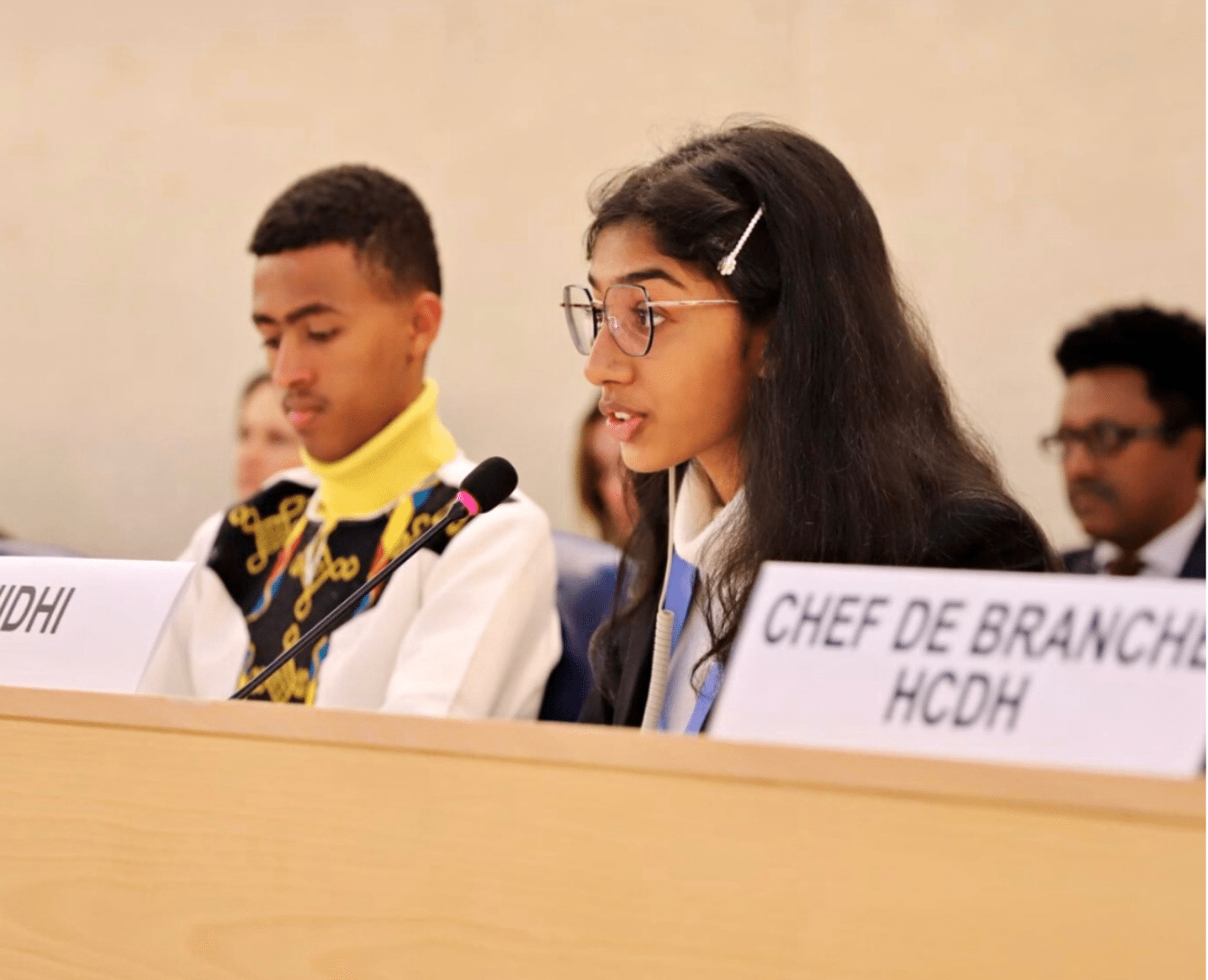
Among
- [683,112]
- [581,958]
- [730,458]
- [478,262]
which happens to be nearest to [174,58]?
[478,262]

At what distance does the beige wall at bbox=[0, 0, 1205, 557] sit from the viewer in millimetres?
3092

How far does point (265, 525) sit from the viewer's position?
1925 millimetres

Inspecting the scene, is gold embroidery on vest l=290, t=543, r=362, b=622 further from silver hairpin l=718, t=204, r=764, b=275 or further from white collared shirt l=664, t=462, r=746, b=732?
silver hairpin l=718, t=204, r=764, b=275

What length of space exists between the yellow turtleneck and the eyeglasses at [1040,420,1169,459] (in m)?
1.17

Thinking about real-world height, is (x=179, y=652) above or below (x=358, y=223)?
below

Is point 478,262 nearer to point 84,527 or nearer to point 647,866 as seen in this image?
point 84,527

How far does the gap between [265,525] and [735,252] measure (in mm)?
852

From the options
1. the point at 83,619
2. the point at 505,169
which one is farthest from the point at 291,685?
the point at 505,169

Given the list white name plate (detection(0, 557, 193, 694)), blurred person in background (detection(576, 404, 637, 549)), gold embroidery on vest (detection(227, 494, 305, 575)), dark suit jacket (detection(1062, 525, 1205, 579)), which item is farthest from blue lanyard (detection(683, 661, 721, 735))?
blurred person in background (detection(576, 404, 637, 549))

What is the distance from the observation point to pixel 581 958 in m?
0.71

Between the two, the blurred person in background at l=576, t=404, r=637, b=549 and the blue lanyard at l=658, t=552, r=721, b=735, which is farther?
the blurred person in background at l=576, t=404, r=637, b=549

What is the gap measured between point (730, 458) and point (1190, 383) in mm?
1449

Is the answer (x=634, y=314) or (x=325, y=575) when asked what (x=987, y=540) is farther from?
(x=325, y=575)

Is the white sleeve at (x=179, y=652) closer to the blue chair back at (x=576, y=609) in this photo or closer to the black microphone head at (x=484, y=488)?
the blue chair back at (x=576, y=609)
